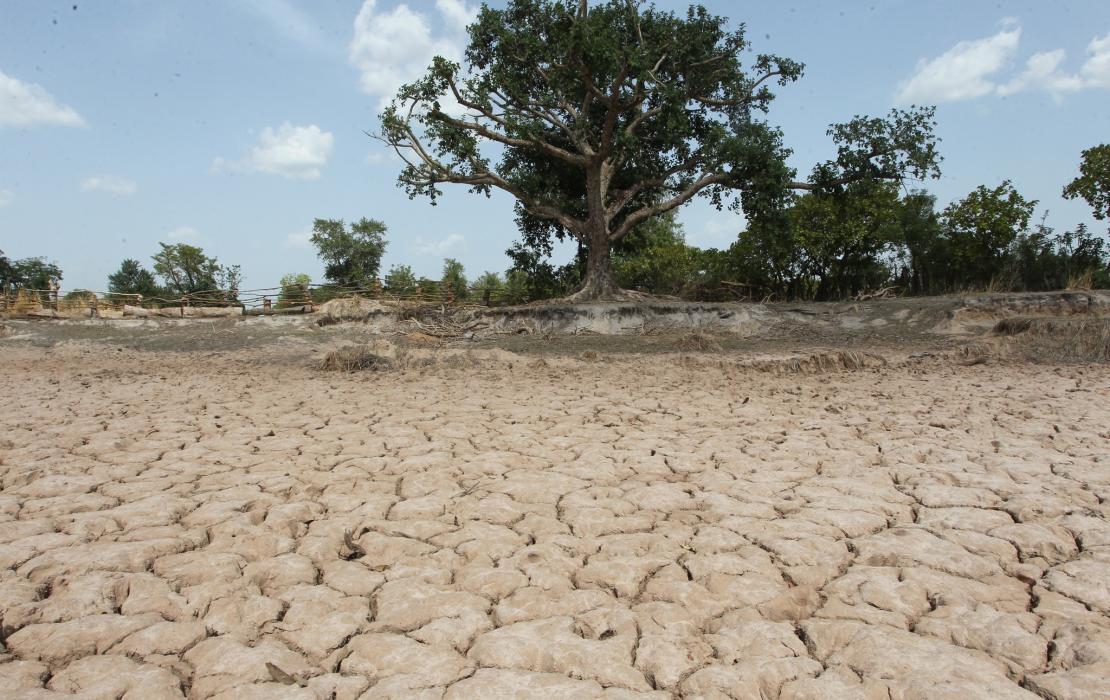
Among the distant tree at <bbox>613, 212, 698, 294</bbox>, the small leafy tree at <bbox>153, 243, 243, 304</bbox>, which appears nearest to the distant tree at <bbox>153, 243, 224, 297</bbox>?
the small leafy tree at <bbox>153, 243, 243, 304</bbox>

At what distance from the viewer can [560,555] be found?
8.05ft

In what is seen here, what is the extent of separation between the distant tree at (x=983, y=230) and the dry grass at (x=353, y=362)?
13928 millimetres

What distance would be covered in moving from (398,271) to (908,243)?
21975mm

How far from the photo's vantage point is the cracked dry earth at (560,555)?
1.74 m

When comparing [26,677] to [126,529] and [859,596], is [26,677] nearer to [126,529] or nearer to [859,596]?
[126,529]

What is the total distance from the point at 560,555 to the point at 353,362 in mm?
6424

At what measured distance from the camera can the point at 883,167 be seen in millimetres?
13789

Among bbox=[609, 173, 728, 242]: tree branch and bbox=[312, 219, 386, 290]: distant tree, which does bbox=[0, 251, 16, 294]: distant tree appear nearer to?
bbox=[312, 219, 386, 290]: distant tree

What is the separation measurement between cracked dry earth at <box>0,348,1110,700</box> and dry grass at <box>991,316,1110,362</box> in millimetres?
3629

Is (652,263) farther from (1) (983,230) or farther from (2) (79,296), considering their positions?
(2) (79,296)

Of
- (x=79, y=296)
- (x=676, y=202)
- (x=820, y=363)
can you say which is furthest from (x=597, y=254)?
(x=79, y=296)

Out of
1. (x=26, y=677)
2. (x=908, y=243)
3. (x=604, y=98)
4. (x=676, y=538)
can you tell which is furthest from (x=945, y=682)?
(x=908, y=243)

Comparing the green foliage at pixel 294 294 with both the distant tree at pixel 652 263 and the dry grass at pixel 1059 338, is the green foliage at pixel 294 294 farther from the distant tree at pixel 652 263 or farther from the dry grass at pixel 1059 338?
the dry grass at pixel 1059 338

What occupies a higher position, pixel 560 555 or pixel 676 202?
pixel 676 202
